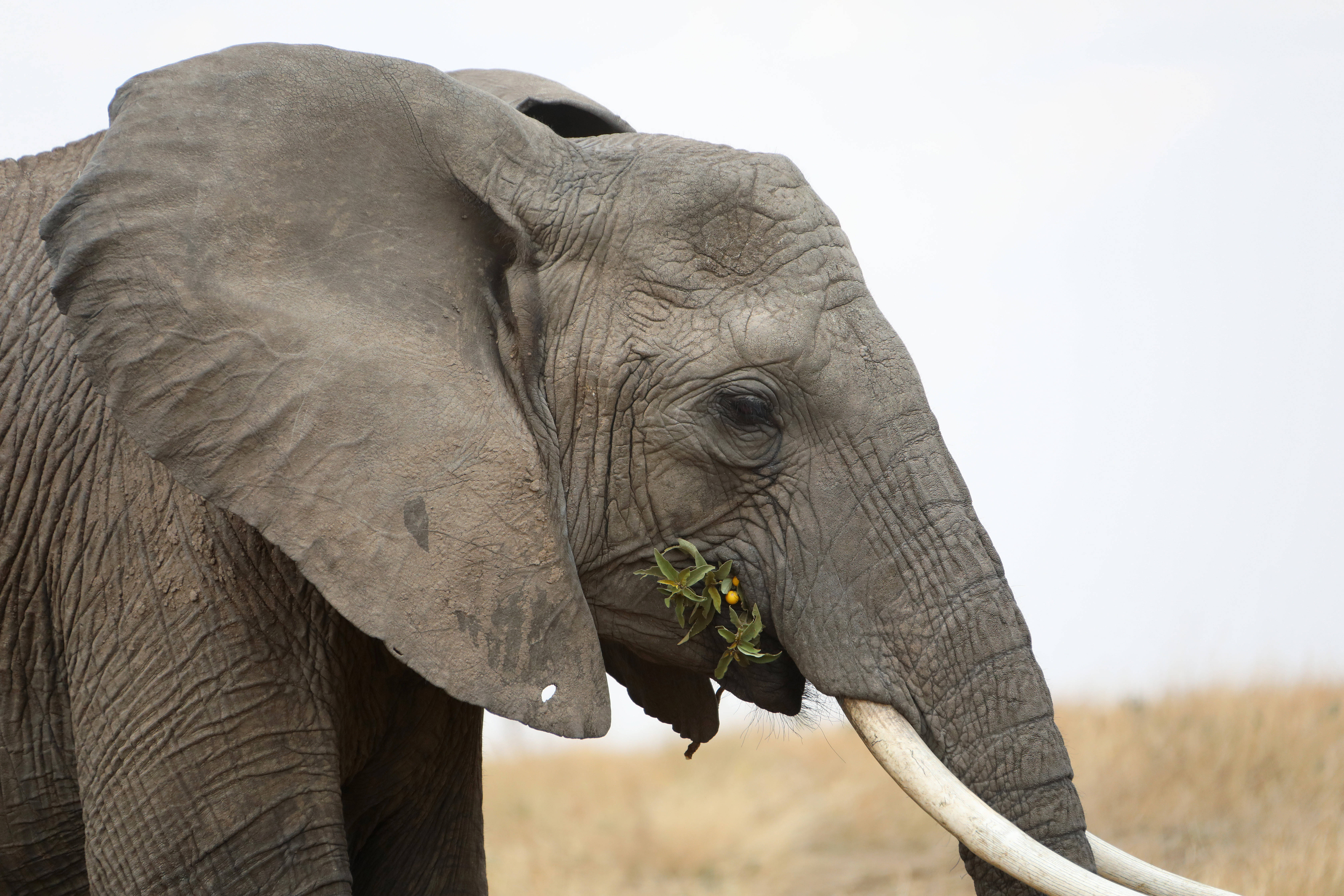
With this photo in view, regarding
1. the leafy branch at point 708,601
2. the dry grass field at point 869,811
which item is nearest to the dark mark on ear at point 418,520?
the leafy branch at point 708,601

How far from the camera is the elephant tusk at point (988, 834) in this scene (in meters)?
2.90

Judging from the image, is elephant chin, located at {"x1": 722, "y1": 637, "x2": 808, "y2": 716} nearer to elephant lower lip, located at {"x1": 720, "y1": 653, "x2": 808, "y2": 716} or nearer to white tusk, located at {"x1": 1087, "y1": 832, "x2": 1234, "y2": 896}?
elephant lower lip, located at {"x1": 720, "y1": 653, "x2": 808, "y2": 716}

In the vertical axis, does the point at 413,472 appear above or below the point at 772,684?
above

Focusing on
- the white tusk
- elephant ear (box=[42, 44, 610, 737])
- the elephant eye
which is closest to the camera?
elephant ear (box=[42, 44, 610, 737])

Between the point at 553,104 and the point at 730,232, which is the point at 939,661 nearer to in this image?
the point at 730,232

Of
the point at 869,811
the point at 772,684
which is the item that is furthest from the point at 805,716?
the point at 869,811

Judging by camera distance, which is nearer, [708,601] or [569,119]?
[708,601]

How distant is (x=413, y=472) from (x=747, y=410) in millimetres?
744

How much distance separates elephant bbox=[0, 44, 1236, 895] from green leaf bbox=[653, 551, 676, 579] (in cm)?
6

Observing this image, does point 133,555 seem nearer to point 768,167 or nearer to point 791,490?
point 791,490

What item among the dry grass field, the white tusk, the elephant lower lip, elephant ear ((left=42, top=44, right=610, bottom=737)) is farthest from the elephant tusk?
the dry grass field

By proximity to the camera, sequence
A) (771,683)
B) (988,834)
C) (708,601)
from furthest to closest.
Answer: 1. (771,683)
2. (708,601)
3. (988,834)

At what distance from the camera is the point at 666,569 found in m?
3.31

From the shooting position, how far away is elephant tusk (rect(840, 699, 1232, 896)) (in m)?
2.90
